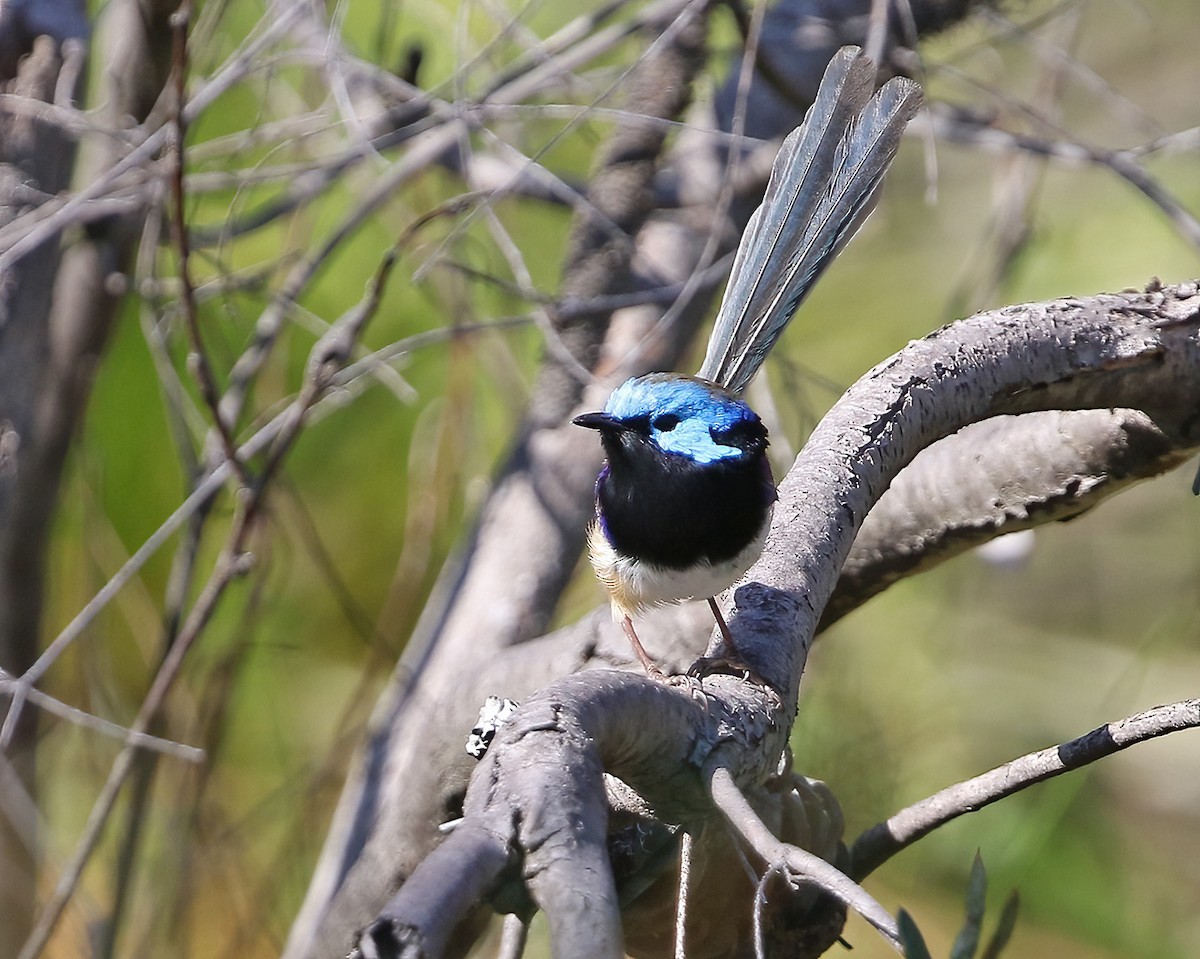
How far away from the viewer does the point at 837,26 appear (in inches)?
117

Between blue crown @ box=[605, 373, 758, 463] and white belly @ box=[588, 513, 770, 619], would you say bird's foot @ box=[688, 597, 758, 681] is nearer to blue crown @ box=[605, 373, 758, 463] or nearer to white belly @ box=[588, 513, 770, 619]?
white belly @ box=[588, 513, 770, 619]

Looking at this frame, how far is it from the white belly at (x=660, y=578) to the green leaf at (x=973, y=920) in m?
0.80

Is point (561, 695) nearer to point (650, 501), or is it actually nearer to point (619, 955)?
point (619, 955)

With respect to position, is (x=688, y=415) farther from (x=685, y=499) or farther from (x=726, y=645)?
(x=726, y=645)

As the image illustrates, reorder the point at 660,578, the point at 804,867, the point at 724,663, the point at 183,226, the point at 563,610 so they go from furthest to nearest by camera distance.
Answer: the point at 563,610, the point at 183,226, the point at 660,578, the point at 724,663, the point at 804,867

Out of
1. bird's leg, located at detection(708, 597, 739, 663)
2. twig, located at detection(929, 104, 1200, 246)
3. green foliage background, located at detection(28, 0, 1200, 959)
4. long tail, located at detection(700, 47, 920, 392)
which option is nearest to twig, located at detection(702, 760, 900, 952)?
bird's leg, located at detection(708, 597, 739, 663)

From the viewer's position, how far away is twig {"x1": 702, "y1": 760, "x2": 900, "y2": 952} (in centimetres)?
94

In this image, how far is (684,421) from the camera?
2.10m

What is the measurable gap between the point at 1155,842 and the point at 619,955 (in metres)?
3.49

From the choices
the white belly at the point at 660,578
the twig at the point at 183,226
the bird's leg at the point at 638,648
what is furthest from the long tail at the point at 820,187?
the twig at the point at 183,226

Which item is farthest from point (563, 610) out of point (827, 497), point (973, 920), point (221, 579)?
point (973, 920)

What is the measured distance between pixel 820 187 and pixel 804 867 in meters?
1.39

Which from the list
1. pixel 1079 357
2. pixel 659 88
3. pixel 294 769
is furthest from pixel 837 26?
pixel 294 769

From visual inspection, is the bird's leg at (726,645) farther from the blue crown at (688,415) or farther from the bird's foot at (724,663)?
the blue crown at (688,415)
